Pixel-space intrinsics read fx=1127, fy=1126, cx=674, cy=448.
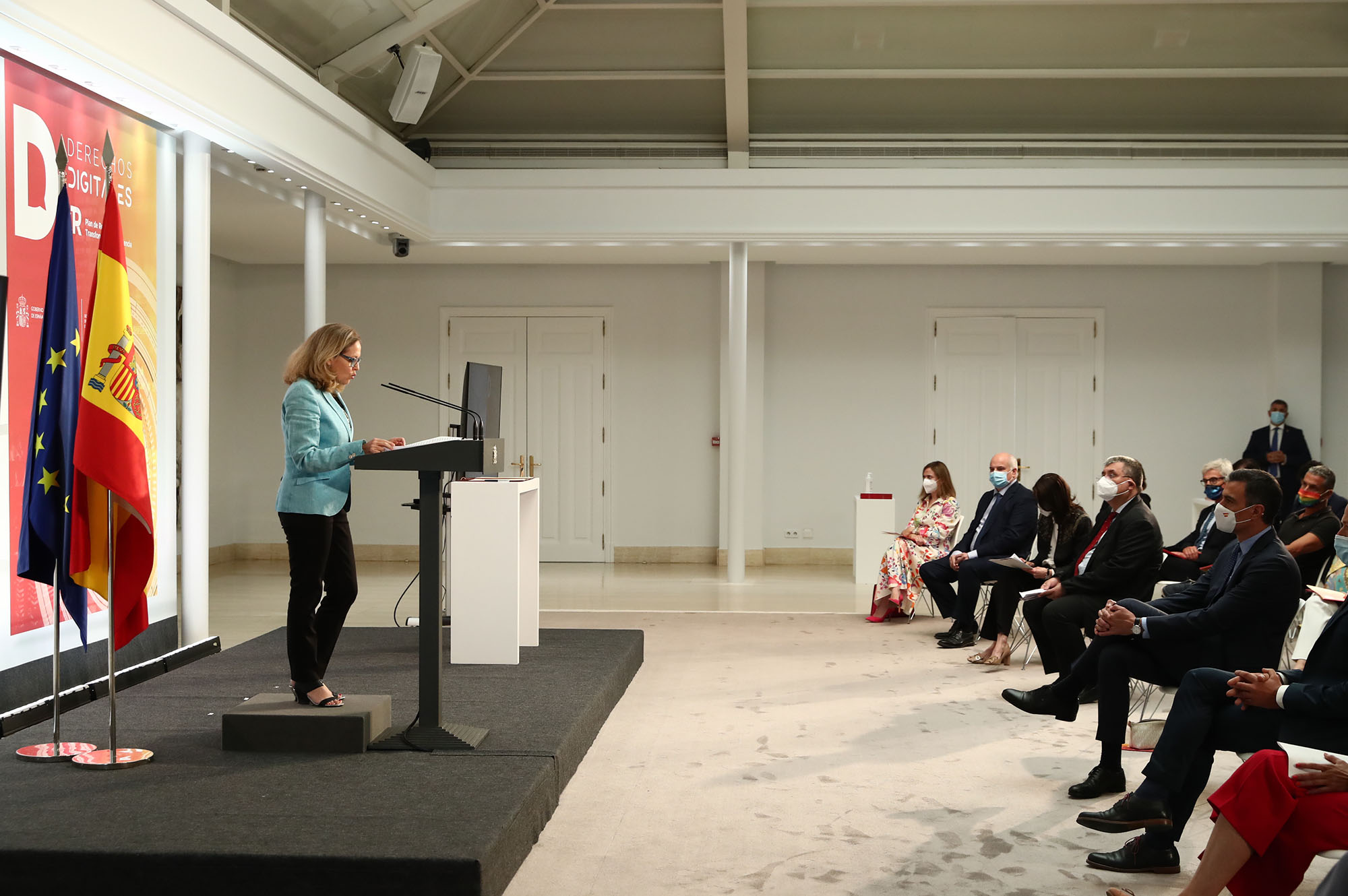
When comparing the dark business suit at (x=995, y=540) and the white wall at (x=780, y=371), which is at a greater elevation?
the white wall at (x=780, y=371)

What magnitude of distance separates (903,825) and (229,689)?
9.97 ft

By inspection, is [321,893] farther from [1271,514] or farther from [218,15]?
[218,15]

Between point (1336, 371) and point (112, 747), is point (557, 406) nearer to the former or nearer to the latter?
point (1336, 371)

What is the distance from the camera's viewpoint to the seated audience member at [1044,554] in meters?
6.31

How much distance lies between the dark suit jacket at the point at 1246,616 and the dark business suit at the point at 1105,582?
117cm

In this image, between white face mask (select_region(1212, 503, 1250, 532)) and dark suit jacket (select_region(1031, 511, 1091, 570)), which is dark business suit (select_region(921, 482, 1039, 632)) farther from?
white face mask (select_region(1212, 503, 1250, 532))

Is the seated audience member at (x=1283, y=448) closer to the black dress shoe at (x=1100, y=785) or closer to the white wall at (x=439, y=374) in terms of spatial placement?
the white wall at (x=439, y=374)

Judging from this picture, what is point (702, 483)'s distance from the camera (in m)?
11.4

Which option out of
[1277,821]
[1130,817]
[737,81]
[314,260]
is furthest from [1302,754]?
[737,81]

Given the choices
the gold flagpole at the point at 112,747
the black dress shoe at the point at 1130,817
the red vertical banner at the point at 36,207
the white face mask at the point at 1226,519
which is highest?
the red vertical banner at the point at 36,207

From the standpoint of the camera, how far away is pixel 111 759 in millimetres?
3756

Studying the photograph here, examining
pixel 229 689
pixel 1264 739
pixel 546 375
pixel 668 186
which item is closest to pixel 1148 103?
pixel 668 186

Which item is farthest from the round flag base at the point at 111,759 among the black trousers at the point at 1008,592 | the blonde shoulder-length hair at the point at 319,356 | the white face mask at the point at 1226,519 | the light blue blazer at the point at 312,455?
the black trousers at the point at 1008,592

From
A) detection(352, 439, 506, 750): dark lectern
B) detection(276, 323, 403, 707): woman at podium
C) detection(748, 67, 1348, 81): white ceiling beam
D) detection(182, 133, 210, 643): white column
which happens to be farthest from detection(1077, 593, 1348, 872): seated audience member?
detection(748, 67, 1348, 81): white ceiling beam
